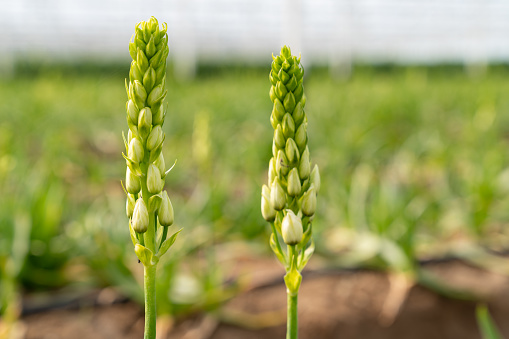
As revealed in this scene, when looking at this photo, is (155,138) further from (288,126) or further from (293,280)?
(293,280)

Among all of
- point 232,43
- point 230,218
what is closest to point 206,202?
point 230,218

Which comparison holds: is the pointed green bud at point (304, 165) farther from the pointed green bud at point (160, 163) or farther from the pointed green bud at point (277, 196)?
the pointed green bud at point (160, 163)

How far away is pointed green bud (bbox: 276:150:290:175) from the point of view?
2.55 ft

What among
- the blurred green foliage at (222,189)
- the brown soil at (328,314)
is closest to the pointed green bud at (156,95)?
→ the blurred green foliage at (222,189)

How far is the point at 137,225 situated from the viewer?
0.70 m

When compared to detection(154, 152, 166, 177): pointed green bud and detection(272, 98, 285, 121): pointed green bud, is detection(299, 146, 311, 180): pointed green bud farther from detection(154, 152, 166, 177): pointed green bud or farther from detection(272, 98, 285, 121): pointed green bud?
detection(154, 152, 166, 177): pointed green bud

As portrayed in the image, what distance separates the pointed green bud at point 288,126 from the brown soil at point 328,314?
1784 millimetres

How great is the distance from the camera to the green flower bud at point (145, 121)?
0.68 metres

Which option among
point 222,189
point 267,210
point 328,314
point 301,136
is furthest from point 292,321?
point 222,189

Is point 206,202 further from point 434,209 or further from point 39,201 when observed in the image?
point 434,209

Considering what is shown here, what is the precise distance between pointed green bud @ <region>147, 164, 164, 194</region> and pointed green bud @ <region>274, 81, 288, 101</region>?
0.68 feet

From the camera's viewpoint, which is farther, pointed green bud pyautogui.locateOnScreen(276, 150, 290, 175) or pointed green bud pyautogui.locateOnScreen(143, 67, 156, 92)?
pointed green bud pyautogui.locateOnScreen(276, 150, 290, 175)

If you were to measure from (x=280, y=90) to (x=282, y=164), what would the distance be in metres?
0.11

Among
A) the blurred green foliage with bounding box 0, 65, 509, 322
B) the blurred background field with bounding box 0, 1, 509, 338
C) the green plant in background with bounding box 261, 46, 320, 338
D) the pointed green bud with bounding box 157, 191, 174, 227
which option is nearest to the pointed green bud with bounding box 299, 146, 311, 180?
the green plant in background with bounding box 261, 46, 320, 338
